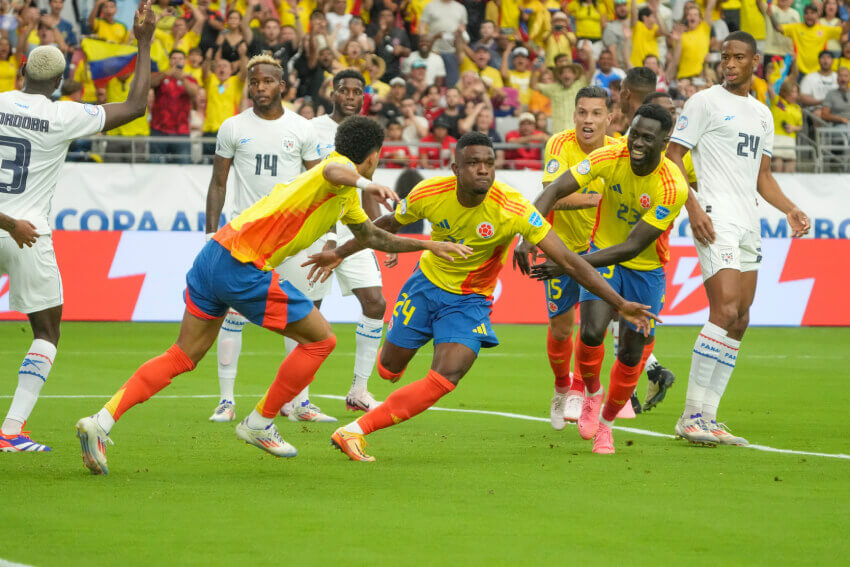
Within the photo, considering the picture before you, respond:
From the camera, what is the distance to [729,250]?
8.64 m

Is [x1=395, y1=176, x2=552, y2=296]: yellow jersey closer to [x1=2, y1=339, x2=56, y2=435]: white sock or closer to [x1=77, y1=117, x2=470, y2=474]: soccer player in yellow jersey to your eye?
[x1=77, y1=117, x2=470, y2=474]: soccer player in yellow jersey

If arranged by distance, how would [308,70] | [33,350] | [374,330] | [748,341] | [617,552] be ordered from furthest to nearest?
[308,70]
[748,341]
[374,330]
[33,350]
[617,552]

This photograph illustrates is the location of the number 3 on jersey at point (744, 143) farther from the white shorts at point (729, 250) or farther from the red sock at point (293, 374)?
the red sock at point (293, 374)

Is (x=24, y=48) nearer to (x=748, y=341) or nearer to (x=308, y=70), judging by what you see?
(x=308, y=70)

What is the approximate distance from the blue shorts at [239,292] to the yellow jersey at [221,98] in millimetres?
12572

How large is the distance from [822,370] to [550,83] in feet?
29.5

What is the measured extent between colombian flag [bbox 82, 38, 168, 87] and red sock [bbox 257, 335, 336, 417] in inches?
506

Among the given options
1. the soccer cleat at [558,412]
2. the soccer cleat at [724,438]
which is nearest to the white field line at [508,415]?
the soccer cleat at [724,438]

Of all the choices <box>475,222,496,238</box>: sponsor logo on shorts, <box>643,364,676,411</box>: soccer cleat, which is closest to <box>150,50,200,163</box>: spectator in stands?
<box>643,364,676,411</box>: soccer cleat

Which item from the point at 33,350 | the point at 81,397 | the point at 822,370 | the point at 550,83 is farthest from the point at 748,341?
the point at 33,350

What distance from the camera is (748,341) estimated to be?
16906 millimetres

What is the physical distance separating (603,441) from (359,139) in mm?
2601

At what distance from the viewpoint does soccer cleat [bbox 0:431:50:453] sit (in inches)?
297

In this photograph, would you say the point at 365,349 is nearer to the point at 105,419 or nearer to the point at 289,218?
the point at 289,218
